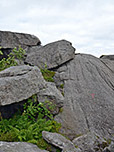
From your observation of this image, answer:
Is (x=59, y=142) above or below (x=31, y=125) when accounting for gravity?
below

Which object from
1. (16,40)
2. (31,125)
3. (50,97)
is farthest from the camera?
(16,40)

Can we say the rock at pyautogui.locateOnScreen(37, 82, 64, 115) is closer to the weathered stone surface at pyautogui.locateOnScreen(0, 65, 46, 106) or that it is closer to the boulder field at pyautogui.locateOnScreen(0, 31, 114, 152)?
the boulder field at pyautogui.locateOnScreen(0, 31, 114, 152)

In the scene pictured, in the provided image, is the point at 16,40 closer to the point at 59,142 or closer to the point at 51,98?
the point at 51,98

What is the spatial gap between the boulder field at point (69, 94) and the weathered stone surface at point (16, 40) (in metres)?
0.23

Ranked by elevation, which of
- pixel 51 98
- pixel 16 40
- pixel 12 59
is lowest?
pixel 51 98

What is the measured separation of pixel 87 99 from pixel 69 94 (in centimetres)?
142

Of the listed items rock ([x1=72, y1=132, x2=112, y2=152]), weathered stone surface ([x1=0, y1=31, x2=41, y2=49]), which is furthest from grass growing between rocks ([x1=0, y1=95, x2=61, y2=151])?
weathered stone surface ([x1=0, y1=31, x2=41, y2=49])

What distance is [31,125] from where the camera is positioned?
8.36m

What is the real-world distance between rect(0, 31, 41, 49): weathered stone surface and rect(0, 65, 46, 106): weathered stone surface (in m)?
8.49

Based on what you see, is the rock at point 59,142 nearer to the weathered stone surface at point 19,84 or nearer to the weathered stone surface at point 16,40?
the weathered stone surface at point 19,84

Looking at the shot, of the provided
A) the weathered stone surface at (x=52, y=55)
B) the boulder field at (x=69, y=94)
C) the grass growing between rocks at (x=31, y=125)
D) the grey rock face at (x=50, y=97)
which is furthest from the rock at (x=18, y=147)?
the weathered stone surface at (x=52, y=55)

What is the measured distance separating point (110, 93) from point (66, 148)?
7465 mm

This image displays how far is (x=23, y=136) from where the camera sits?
24.4ft

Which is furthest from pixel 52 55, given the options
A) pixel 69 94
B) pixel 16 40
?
pixel 69 94
